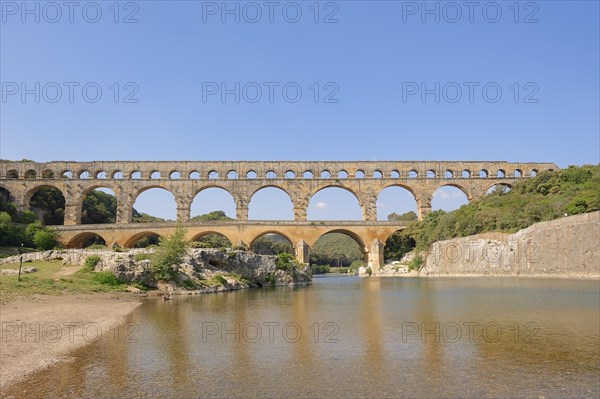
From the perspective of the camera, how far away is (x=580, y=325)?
1203 cm

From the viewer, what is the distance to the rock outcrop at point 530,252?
96.2ft

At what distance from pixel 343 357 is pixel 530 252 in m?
30.7

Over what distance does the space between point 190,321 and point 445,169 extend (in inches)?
1903

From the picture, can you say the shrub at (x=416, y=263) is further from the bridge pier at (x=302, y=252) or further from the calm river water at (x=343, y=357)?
the calm river water at (x=343, y=357)

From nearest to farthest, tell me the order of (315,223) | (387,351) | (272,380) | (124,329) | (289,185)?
(272,380) < (387,351) < (124,329) < (315,223) < (289,185)

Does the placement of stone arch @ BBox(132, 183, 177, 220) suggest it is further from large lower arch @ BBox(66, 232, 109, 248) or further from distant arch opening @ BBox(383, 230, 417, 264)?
distant arch opening @ BBox(383, 230, 417, 264)

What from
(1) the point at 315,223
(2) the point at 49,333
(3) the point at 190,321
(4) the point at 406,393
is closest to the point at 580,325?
(4) the point at 406,393

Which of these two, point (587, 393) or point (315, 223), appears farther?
point (315, 223)

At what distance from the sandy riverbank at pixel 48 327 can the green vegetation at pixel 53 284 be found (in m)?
0.80

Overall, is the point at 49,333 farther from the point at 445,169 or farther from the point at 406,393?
the point at 445,169

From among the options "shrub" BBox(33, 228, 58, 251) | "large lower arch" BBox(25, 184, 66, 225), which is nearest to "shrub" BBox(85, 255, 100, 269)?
"shrub" BBox(33, 228, 58, 251)

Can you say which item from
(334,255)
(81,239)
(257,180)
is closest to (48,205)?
(81,239)

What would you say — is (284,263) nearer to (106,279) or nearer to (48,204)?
(106,279)

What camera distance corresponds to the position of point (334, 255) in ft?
299
